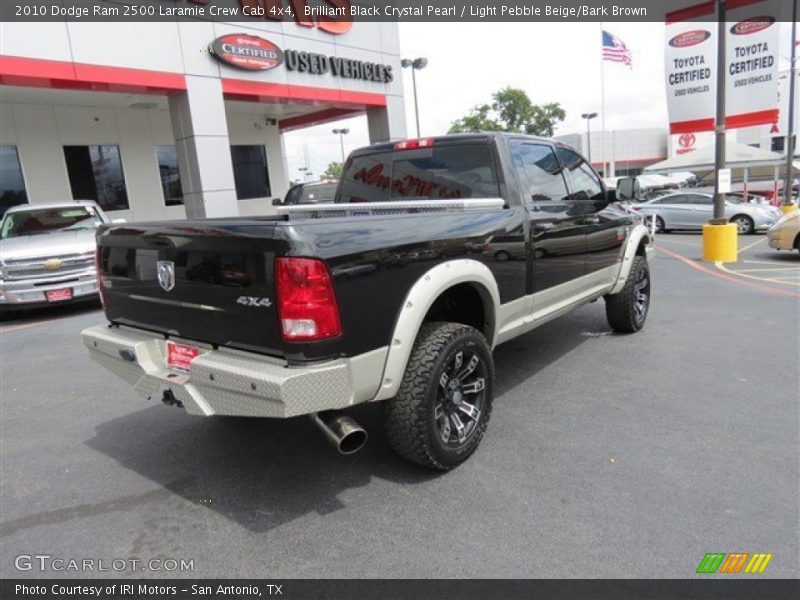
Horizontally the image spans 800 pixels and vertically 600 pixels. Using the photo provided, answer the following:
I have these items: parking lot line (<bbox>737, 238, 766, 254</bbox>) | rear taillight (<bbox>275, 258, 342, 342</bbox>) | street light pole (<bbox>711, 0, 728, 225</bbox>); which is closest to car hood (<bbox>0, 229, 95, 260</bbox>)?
rear taillight (<bbox>275, 258, 342, 342</bbox>)

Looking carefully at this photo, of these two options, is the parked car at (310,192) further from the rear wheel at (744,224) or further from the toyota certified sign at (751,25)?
the rear wheel at (744,224)

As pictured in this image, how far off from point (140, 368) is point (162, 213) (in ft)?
49.1

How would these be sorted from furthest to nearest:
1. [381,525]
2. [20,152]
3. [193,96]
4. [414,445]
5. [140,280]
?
[20,152] < [193,96] < [140,280] < [414,445] < [381,525]

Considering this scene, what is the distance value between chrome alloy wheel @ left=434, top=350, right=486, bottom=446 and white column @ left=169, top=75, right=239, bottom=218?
1018 centimetres

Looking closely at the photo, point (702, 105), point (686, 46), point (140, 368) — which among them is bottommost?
point (140, 368)

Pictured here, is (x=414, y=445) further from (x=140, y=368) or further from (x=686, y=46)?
(x=686, y=46)

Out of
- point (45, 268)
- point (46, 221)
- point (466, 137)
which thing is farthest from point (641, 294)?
point (46, 221)

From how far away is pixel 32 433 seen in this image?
4.04 m

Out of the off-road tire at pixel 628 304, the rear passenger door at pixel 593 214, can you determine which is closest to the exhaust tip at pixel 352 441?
the rear passenger door at pixel 593 214

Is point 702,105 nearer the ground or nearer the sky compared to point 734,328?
nearer the sky

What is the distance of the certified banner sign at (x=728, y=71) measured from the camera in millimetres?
13703

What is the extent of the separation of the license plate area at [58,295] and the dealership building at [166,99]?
4538mm

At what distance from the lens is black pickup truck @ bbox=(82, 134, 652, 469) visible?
8.02ft
